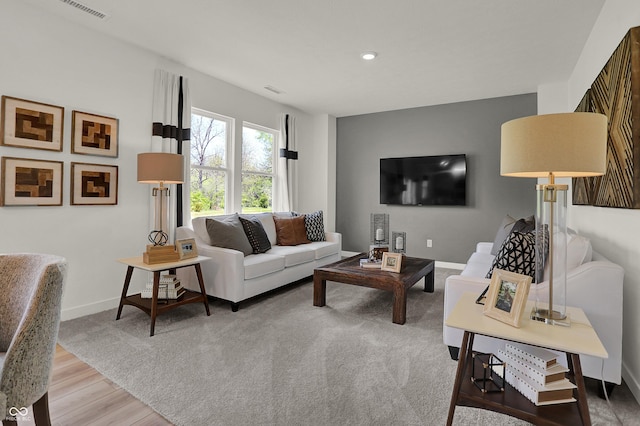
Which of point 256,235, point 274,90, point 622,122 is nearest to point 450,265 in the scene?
point 256,235

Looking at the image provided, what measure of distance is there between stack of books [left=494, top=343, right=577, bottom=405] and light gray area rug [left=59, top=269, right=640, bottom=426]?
0.26 m

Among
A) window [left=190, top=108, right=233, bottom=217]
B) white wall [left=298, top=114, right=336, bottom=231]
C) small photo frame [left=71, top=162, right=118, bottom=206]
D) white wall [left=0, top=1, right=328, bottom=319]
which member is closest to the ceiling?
white wall [left=0, top=1, right=328, bottom=319]

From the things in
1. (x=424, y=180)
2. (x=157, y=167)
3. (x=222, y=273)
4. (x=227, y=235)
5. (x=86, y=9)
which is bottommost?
(x=222, y=273)

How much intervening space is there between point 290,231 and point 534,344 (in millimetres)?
3343

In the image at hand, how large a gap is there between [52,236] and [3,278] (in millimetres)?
1698

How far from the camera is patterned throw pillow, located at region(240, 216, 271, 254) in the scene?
3.81 m

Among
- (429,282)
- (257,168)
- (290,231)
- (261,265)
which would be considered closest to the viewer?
(261,265)

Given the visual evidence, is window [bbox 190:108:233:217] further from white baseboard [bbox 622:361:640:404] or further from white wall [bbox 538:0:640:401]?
white baseboard [bbox 622:361:640:404]

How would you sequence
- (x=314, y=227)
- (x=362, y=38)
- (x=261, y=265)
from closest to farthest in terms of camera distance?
(x=362, y=38) → (x=261, y=265) → (x=314, y=227)

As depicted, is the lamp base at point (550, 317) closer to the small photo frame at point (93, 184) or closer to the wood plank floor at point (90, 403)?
the wood plank floor at point (90, 403)

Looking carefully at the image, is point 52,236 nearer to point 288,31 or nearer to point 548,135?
point 288,31

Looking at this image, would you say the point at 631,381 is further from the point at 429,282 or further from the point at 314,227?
the point at 314,227

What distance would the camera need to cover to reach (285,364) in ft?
7.02

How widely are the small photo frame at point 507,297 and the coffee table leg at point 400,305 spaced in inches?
49.5
